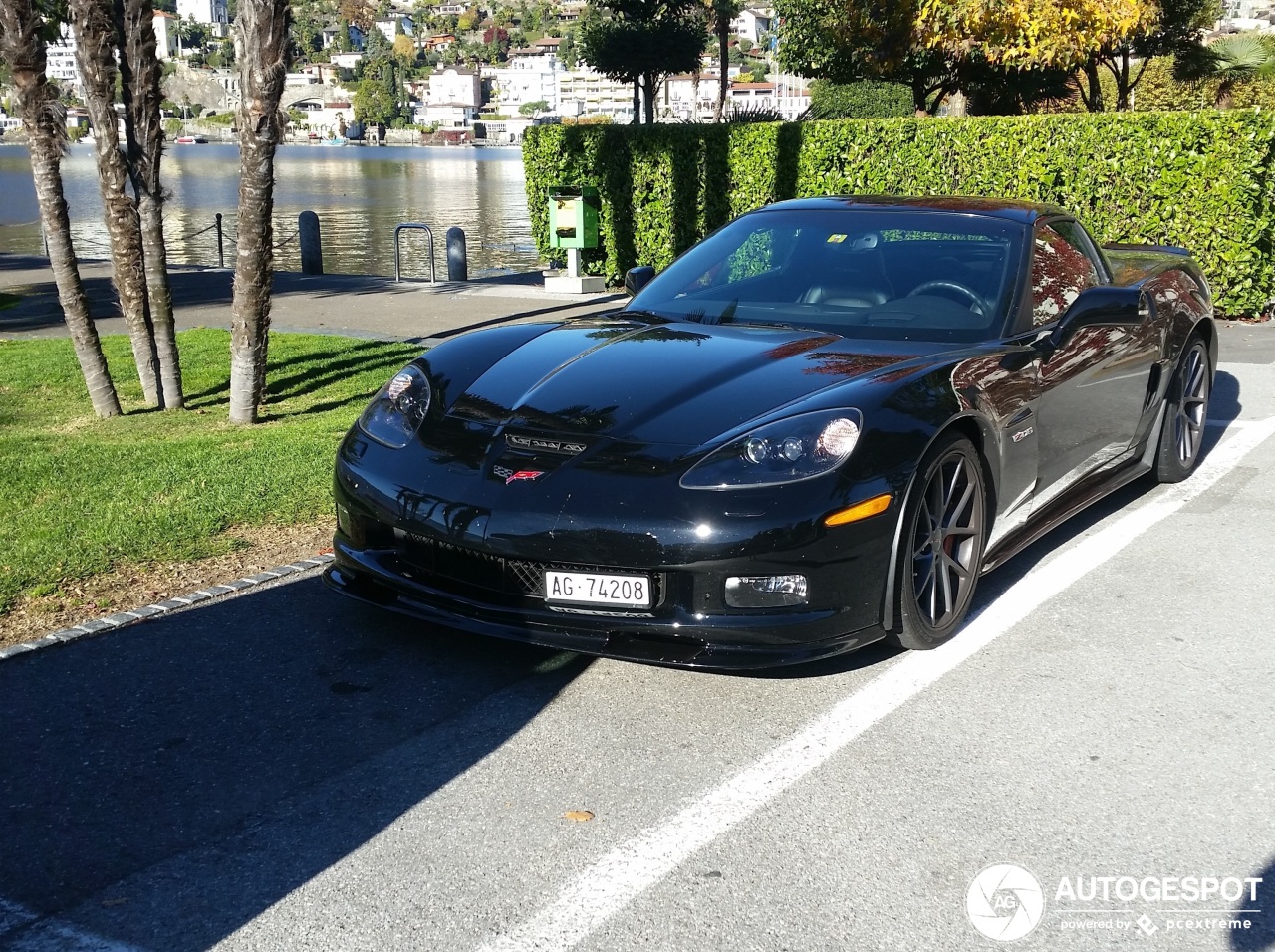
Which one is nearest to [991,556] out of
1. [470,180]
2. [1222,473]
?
[1222,473]

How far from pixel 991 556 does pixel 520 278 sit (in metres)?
14.8

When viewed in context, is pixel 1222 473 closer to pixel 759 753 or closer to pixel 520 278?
pixel 759 753

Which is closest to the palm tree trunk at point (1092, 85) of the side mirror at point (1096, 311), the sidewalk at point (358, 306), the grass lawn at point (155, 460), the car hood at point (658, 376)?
the sidewalk at point (358, 306)

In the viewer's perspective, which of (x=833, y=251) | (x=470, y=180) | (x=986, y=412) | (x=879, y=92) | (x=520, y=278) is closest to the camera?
(x=986, y=412)

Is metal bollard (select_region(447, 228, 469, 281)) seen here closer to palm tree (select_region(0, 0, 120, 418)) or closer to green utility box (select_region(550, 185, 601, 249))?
green utility box (select_region(550, 185, 601, 249))

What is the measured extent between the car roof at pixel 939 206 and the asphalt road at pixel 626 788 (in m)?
1.64

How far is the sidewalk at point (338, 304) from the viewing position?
511 inches

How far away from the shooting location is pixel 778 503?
12.4 ft

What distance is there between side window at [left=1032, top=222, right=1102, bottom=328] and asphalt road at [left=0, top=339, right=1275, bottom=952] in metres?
1.15

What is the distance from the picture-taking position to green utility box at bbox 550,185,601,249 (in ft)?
54.2

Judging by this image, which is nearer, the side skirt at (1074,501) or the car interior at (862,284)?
the side skirt at (1074,501)

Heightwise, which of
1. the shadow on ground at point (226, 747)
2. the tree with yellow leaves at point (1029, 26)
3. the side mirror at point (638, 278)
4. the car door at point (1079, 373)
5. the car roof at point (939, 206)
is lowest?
the shadow on ground at point (226, 747)

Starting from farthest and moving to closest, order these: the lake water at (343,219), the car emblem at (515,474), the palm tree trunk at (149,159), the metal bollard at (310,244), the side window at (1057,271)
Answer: the lake water at (343,219), the metal bollard at (310,244), the palm tree trunk at (149,159), the side window at (1057,271), the car emblem at (515,474)

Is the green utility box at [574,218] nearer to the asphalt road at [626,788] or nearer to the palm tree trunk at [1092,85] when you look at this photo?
the asphalt road at [626,788]
